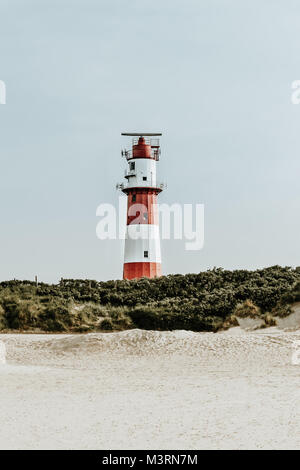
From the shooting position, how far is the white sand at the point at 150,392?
26.3 ft

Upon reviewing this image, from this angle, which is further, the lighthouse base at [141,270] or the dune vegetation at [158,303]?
the lighthouse base at [141,270]

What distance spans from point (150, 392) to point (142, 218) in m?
25.5

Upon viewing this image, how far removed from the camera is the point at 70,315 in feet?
80.9

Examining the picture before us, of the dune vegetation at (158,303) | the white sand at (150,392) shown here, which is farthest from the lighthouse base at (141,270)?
the white sand at (150,392)

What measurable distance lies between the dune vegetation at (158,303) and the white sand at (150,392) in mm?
4601

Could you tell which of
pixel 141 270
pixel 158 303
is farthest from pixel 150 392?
pixel 141 270

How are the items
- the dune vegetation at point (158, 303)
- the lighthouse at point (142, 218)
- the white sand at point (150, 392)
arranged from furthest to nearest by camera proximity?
1. the lighthouse at point (142, 218)
2. the dune vegetation at point (158, 303)
3. the white sand at point (150, 392)

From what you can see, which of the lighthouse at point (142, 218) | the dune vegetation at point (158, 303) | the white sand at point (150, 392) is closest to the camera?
the white sand at point (150, 392)

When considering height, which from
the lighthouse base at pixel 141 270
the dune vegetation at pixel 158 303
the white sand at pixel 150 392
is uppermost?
the lighthouse base at pixel 141 270

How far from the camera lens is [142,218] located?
3662 centimetres

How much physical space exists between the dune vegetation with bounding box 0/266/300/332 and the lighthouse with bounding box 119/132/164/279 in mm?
6153

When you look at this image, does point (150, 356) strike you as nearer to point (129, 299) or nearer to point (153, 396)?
point (153, 396)

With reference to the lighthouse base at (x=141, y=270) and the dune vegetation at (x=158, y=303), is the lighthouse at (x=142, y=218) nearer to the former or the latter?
the lighthouse base at (x=141, y=270)

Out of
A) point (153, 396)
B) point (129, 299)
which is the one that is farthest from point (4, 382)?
point (129, 299)
